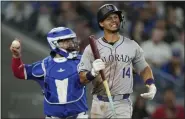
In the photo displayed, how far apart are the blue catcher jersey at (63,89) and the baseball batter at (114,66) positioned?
19 cm

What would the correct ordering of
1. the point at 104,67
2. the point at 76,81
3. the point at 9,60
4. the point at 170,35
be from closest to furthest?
the point at 104,67 → the point at 76,81 → the point at 9,60 → the point at 170,35

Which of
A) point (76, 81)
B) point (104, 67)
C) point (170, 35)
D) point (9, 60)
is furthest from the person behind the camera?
point (170, 35)

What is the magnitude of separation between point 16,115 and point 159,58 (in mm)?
2586

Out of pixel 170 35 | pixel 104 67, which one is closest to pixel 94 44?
pixel 104 67

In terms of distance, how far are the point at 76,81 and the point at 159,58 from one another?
4422 mm

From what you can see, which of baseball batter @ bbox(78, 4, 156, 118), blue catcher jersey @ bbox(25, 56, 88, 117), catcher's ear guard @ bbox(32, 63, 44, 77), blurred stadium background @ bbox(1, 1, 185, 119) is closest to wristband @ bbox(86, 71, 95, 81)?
baseball batter @ bbox(78, 4, 156, 118)

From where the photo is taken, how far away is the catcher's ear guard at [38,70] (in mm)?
6969

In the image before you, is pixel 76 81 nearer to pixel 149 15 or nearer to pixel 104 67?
pixel 104 67

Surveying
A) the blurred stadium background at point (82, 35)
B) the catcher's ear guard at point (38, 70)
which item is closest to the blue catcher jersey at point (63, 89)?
the catcher's ear guard at point (38, 70)

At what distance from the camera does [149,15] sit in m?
11.5

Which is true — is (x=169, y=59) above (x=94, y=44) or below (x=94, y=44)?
below

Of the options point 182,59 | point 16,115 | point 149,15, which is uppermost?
point 149,15

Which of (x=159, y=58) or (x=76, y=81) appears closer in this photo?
(x=76, y=81)

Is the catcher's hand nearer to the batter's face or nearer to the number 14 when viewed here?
the batter's face
